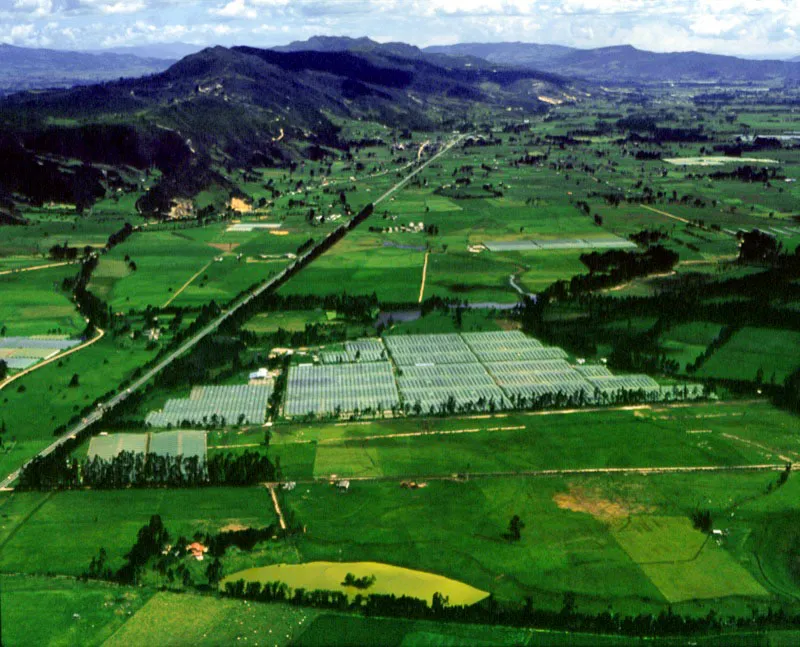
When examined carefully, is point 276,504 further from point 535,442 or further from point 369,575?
point 535,442

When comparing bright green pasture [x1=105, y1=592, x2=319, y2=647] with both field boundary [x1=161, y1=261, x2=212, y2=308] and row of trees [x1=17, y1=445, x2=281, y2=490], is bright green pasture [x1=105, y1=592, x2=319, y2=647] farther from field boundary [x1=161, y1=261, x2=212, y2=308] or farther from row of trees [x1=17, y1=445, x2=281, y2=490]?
field boundary [x1=161, y1=261, x2=212, y2=308]

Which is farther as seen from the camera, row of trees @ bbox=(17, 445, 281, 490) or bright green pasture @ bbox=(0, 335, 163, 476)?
bright green pasture @ bbox=(0, 335, 163, 476)

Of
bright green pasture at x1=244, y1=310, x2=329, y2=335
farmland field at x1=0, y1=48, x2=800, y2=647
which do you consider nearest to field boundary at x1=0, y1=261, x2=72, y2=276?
farmland field at x1=0, y1=48, x2=800, y2=647

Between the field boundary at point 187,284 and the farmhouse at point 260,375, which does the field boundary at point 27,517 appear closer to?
the farmhouse at point 260,375

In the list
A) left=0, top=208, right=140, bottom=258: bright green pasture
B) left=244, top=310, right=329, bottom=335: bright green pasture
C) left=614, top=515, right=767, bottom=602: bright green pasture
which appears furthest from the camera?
left=0, top=208, right=140, bottom=258: bright green pasture

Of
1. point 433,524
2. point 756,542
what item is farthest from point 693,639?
point 433,524

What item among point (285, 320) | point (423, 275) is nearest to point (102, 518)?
point (285, 320)

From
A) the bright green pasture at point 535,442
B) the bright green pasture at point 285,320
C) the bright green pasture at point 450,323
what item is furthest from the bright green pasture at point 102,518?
the bright green pasture at point 450,323
